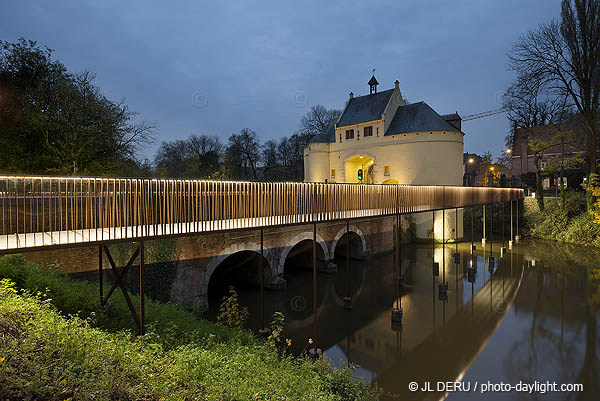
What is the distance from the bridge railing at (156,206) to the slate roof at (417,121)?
19.3m

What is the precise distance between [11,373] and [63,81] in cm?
1855

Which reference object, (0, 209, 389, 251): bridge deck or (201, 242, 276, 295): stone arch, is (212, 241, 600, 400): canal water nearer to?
(201, 242, 276, 295): stone arch

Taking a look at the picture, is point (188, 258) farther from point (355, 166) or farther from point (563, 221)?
point (563, 221)

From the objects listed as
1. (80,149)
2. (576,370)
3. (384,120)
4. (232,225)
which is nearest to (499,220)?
(384,120)

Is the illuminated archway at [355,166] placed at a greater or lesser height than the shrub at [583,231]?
greater

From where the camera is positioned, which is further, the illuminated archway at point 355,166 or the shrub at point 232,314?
the illuminated archway at point 355,166

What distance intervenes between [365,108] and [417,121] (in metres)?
6.40

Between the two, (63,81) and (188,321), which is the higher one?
(63,81)

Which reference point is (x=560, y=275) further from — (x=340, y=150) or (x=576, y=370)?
(x=340, y=150)

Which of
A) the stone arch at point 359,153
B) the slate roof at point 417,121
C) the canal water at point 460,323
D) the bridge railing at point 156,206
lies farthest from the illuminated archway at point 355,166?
the bridge railing at point 156,206

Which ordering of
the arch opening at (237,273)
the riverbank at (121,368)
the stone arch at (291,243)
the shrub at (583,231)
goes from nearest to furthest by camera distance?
the riverbank at (121,368)
the stone arch at (291,243)
the arch opening at (237,273)
the shrub at (583,231)

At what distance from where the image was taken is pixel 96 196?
21.1ft

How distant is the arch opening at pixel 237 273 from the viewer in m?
17.4

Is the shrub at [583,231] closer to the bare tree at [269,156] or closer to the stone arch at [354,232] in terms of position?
the stone arch at [354,232]
